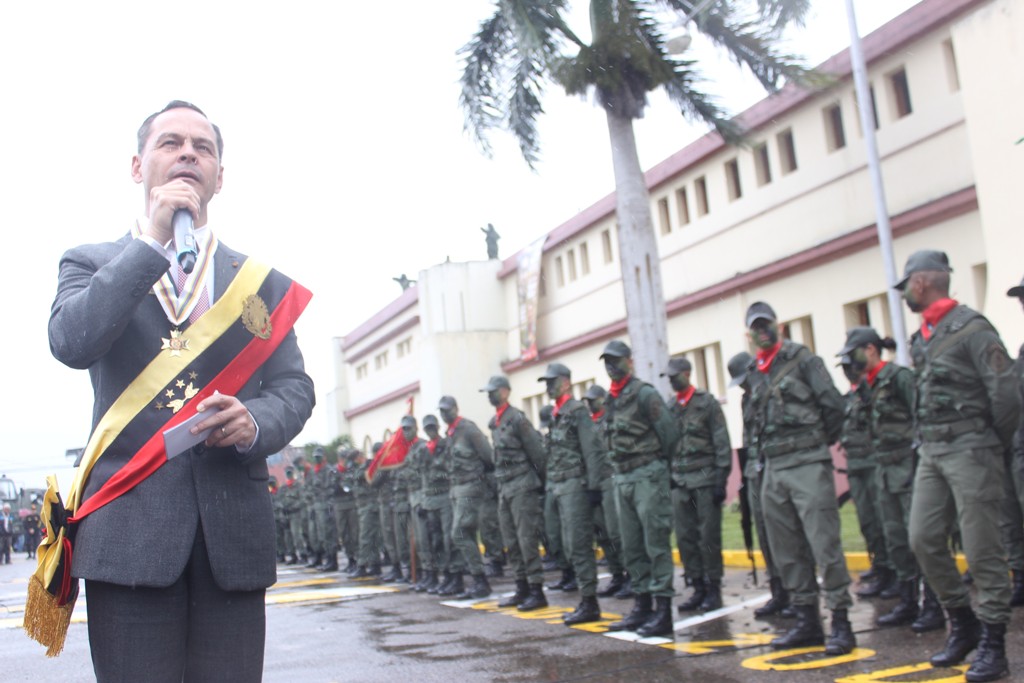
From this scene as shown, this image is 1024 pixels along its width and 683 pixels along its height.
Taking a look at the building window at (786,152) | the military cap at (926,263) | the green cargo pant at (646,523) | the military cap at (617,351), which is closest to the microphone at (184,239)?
the military cap at (926,263)

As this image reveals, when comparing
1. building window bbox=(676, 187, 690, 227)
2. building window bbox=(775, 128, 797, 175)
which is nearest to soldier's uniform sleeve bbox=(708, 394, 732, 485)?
building window bbox=(775, 128, 797, 175)

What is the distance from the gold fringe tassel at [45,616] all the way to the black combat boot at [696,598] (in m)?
7.21

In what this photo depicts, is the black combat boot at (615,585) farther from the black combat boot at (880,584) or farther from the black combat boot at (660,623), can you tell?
the black combat boot at (660,623)

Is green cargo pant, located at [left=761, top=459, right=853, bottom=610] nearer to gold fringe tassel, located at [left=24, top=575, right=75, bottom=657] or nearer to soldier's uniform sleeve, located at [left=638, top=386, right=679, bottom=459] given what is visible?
soldier's uniform sleeve, located at [left=638, top=386, right=679, bottom=459]

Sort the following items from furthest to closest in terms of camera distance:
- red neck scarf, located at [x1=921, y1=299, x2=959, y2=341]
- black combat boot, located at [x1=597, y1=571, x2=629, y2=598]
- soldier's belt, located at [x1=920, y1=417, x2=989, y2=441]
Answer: black combat boot, located at [x1=597, y1=571, x2=629, y2=598]
red neck scarf, located at [x1=921, y1=299, x2=959, y2=341]
soldier's belt, located at [x1=920, y1=417, x2=989, y2=441]

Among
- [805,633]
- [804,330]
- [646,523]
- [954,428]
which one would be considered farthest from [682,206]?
[954,428]

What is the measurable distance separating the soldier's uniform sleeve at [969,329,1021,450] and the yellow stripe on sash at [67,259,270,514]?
435 cm

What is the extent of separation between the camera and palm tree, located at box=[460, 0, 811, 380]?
52.4ft

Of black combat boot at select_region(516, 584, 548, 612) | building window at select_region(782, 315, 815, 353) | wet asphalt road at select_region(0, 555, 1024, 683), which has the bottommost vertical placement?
wet asphalt road at select_region(0, 555, 1024, 683)

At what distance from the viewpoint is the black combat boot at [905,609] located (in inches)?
291

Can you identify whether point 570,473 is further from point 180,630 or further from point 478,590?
point 180,630

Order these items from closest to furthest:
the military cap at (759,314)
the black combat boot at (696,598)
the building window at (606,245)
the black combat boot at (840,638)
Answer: the black combat boot at (840,638) → the military cap at (759,314) → the black combat boot at (696,598) → the building window at (606,245)

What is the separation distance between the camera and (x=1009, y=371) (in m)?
5.50

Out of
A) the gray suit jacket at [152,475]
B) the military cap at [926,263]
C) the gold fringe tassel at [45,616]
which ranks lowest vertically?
the gold fringe tassel at [45,616]
